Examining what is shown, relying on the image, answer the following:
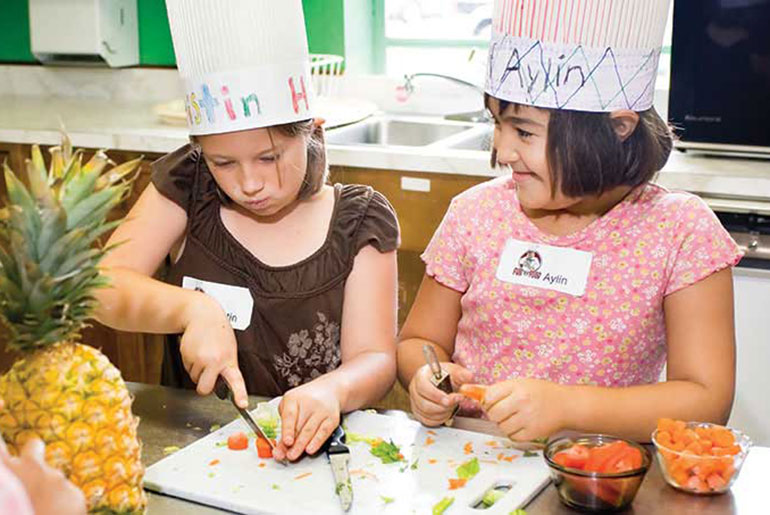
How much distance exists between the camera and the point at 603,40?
4.68ft

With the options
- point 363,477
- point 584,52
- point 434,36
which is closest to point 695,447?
point 363,477

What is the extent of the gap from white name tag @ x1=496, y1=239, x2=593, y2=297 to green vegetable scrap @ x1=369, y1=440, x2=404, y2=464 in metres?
0.39

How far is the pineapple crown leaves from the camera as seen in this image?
0.91 meters

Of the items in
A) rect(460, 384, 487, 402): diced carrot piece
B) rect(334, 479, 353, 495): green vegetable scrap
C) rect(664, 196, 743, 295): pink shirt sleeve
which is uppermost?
rect(664, 196, 743, 295): pink shirt sleeve

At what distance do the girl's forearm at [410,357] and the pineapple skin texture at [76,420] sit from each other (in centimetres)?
60

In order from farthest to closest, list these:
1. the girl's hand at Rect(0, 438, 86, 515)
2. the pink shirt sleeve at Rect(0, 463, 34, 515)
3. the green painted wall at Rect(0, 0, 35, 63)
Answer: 1. the green painted wall at Rect(0, 0, 35, 63)
2. the girl's hand at Rect(0, 438, 86, 515)
3. the pink shirt sleeve at Rect(0, 463, 34, 515)

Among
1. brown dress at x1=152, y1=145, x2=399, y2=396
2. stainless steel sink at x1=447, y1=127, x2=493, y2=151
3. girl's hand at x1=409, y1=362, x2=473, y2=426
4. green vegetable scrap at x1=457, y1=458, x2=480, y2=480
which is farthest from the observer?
stainless steel sink at x1=447, y1=127, x2=493, y2=151

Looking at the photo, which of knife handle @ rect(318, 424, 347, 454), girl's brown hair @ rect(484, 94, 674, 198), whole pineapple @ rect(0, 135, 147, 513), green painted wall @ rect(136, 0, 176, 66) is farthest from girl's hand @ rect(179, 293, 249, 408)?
green painted wall @ rect(136, 0, 176, 66)

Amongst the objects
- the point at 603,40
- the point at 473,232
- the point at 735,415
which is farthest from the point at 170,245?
the point at 735,415

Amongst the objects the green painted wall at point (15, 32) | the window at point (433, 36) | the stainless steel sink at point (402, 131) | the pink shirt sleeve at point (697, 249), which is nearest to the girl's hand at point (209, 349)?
the pink shirt sleeve at point (697, 249)

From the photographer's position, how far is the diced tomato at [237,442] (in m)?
1.26

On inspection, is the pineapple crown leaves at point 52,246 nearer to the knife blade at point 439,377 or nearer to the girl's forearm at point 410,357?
the knife blade at point 439,377

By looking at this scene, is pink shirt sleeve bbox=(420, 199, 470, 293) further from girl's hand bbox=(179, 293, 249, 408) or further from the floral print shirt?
girl's hand bbox=(179, 293, 249, 408)

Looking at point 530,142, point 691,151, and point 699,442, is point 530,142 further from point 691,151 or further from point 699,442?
point 691,151
